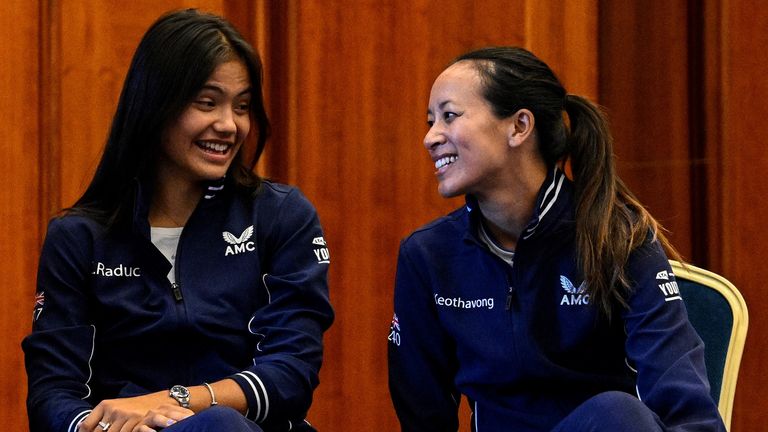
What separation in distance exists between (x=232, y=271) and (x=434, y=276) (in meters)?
0.35

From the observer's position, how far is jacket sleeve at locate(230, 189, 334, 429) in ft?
5.87

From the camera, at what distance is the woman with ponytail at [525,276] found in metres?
1.85

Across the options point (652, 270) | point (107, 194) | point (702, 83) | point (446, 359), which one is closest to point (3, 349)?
point (107, 194)

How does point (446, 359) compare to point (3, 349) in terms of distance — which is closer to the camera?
point (446, 359)

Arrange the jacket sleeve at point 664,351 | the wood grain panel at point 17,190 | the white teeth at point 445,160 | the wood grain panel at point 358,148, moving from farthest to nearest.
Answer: the wood grain panel at point 358,148 < the wood grain panel at point 17,190 < the white teeth at point 445,160 < the jacket sleeve at point 664,351

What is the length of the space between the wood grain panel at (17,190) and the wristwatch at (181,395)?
73cm

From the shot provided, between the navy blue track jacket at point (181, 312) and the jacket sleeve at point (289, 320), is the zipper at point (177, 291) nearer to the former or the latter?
the navy blue track jacket at point (181, 312)

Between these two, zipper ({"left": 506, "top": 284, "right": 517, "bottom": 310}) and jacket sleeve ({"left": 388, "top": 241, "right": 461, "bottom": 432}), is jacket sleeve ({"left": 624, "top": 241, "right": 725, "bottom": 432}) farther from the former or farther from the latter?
jacket sleeve ({"left": 388, "top": 241, "right": 461, "bottom": 432})

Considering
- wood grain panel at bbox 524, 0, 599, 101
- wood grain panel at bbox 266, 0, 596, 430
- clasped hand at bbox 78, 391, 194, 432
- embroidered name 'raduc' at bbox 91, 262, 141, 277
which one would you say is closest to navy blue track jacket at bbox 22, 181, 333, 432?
embroidered name 'raduc' at bbox 91, 262, 141, 277

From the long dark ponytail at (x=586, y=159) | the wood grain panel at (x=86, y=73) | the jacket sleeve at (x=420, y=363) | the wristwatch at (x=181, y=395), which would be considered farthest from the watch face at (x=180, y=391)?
the wood grain panel at (x=86, y=73)

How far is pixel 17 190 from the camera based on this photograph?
2.35 m

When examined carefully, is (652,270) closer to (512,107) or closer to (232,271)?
(512,107)

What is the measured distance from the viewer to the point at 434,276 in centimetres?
200

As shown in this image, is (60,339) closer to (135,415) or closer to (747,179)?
(135,415)
